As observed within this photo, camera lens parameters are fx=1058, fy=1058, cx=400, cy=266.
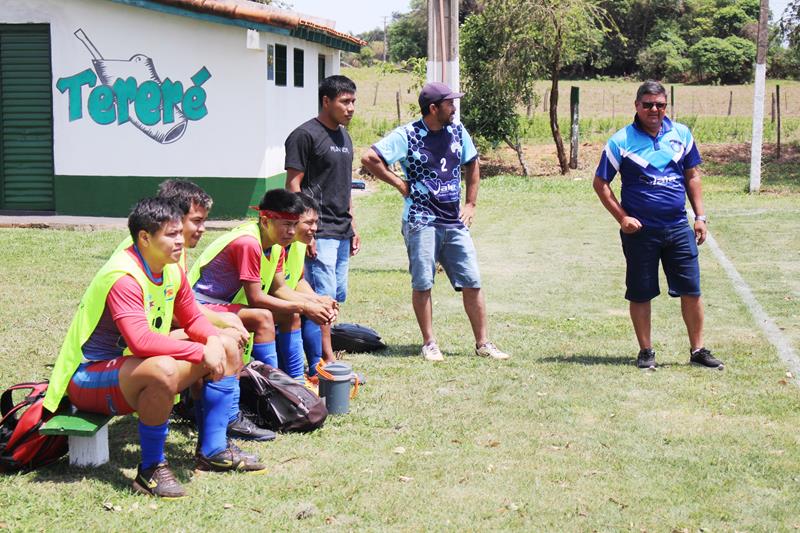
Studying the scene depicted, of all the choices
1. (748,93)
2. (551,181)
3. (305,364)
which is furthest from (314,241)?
(748,93)

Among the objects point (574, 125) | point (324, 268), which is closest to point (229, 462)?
point (324, 268)

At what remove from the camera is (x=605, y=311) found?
32.1 feet

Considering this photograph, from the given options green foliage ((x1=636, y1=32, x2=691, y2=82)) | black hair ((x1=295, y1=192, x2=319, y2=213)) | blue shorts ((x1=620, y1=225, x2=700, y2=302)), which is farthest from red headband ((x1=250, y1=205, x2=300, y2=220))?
green foliage ((x1=636, y1=32, x2=691, y2=82))

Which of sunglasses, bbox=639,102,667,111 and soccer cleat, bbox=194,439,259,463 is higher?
sunglasses, bbox=639,102,667,111

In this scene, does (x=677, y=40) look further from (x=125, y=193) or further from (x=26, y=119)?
(x=26, y=119)

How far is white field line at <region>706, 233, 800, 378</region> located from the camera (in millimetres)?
7762

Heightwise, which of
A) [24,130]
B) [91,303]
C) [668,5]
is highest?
[668,5]

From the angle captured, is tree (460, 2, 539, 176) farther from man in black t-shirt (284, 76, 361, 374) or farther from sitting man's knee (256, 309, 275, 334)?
sitting man's knee (256, 309, 275, 334)

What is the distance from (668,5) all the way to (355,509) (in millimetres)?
64940

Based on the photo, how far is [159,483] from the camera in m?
4.86

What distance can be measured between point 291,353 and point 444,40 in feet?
20.7

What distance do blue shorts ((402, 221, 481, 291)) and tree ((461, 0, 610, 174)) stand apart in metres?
17.6

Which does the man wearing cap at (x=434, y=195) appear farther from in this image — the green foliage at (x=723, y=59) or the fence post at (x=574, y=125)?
the green foliage at (x=723, y=59)

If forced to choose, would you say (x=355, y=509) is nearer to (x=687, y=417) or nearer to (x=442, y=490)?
(x=442, y=490)
